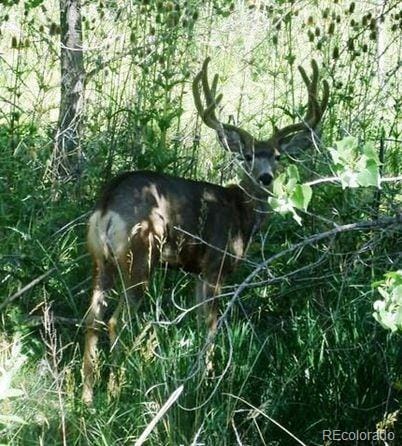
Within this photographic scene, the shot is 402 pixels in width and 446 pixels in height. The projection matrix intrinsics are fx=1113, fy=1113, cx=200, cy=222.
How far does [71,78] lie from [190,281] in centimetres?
178

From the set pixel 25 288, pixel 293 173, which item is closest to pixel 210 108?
pixel 25 288

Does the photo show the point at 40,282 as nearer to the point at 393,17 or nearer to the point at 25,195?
the point at 25,195

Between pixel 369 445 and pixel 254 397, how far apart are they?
0.66m

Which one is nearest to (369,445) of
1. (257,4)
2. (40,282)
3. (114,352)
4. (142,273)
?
(114,352)

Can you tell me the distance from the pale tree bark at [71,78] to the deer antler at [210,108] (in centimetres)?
91

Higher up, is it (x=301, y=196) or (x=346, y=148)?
(x=346, y=148)

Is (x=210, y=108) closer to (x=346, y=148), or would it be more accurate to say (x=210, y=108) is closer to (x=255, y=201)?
(x=255, y=201)

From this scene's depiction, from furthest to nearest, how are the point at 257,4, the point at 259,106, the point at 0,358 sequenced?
the point at 259,106 → the point at 257,4 → the point at 0,358

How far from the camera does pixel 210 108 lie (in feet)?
25.9

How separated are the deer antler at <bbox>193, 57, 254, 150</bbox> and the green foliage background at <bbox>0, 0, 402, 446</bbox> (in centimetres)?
13

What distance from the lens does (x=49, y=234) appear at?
7.47 meters

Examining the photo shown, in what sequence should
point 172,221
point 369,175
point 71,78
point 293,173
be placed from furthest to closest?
point 71,78 → point 172,221 → point 293,173 → point 369,175

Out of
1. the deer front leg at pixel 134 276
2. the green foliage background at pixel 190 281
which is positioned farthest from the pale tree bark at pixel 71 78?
the deer front leg at pixel 134 276

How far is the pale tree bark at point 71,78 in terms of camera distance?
26.7ft
